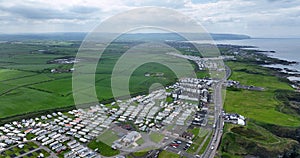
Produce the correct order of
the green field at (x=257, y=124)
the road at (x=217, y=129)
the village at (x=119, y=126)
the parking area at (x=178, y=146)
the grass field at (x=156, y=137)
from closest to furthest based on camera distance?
the road at (x=217, y=129) → the parking area at (x=178, y=146) → the village at (x=119, y=126) → the green field at (x=257, y=124) → the grass field at (x=156, y=137)

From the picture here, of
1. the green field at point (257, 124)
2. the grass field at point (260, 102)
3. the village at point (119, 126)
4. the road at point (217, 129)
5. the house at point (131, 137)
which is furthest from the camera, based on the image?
the grass field at point (260, 102)

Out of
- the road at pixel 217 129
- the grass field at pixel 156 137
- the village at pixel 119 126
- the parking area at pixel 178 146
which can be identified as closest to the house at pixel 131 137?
the village at pixel 119 126

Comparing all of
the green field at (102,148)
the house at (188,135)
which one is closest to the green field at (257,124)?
the house at (188,135)

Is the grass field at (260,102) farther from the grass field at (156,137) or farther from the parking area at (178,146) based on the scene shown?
the grass field at (156,137)

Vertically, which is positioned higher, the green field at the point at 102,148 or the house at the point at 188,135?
the house at the point at 188,135

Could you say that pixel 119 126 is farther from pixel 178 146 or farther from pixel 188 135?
pixel 188 135

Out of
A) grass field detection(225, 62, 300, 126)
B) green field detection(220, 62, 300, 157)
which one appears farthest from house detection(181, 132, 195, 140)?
grass field detection(225, 62, 300, 126)

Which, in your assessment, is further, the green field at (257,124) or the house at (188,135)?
the house at (188,135)

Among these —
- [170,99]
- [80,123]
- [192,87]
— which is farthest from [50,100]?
[192,87]

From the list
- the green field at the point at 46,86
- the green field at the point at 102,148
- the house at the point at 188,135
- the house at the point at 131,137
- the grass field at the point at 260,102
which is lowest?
the green field at the point at 102,148

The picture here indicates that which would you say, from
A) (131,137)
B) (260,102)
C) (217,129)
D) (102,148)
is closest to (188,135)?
(217,129)

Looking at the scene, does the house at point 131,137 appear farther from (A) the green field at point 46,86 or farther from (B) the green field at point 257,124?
(A) the green field at point 46,86

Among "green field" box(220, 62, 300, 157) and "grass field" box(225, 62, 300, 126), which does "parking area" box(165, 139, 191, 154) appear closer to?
"green field" box(220, 62, 300, 157)
